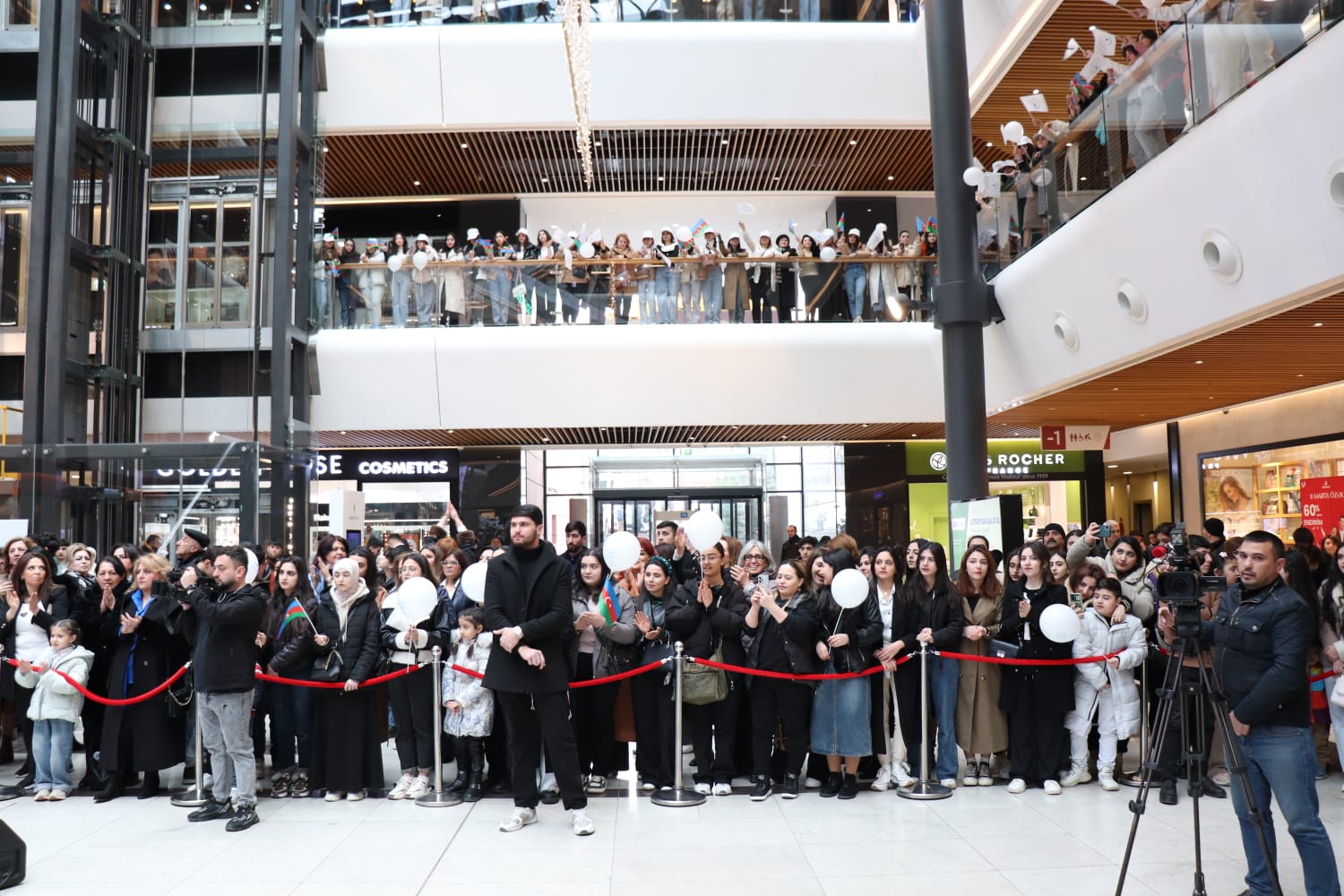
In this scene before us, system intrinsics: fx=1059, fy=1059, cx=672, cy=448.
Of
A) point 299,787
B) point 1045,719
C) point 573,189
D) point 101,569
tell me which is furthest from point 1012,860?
point 573,189

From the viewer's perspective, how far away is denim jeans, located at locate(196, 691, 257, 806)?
6.34 meters

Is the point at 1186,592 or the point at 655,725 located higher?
the point at 1186,592

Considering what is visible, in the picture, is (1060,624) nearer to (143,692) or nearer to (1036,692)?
(1036,692)

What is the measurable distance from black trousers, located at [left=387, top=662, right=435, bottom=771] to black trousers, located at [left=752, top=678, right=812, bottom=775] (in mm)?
2167

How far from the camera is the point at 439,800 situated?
22.2ft

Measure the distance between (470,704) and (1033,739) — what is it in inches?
148

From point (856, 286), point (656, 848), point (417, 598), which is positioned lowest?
point (656, 848)

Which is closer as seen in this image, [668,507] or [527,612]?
[527,612]

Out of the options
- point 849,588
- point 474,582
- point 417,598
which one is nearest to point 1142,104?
point 849,588

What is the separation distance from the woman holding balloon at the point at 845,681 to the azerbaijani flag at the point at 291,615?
343 cm

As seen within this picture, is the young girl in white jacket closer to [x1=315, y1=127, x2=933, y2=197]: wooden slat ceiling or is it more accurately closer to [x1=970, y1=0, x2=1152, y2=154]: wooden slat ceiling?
[x1=970, y1=0, x2=1152, y2=154]: wooden slat ceiling

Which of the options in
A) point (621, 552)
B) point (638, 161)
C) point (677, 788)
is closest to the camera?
point (621, 552)

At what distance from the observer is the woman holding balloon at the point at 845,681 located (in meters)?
6.79

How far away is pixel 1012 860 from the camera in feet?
18.1
